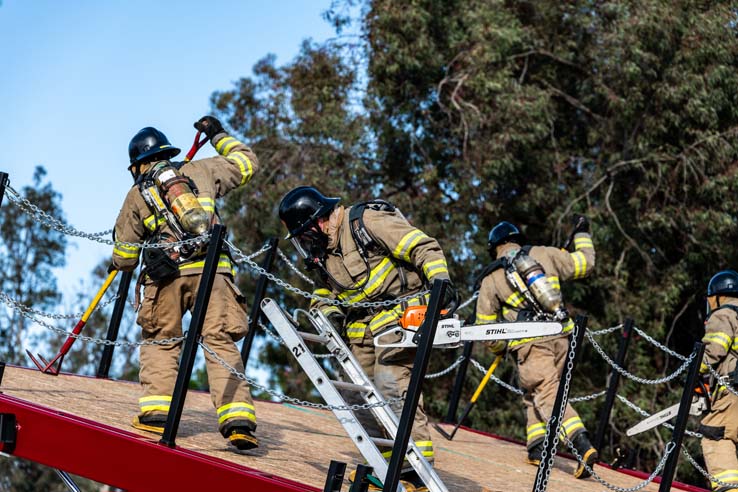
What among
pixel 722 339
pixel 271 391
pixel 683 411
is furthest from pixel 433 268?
pixel 722 339

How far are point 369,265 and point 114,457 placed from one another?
185cm

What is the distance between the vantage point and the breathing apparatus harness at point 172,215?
237 inches

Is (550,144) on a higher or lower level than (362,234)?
higher

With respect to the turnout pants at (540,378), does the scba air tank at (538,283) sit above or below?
above

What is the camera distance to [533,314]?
8.15 m

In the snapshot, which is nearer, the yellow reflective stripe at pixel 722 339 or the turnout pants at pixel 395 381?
the turnout pants at pixel 395 381

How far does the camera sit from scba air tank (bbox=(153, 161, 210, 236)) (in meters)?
6.02

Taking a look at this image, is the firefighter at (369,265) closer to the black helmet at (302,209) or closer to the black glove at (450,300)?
the black helmet at (302,209)

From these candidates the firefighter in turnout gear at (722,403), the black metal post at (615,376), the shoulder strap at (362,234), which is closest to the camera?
the shoulder strap at (362,234)

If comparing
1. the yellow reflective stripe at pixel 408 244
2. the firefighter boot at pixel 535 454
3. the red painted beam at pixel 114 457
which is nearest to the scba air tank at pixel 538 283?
the firefighter boot at pixel 535 454

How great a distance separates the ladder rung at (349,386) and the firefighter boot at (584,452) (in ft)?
8.94

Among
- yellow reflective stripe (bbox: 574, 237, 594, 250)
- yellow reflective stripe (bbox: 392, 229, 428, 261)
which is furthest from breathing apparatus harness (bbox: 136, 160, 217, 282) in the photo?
yellow reflective stripe (bbox: 574, 237, 594, 250)

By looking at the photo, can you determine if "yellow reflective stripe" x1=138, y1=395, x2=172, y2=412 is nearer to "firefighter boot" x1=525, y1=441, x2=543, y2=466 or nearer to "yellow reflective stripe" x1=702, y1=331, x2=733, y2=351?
"firefighter boot" x1=525, y1=441, x2=543, y2=466

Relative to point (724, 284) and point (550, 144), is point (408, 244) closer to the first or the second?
point (724, 284)
